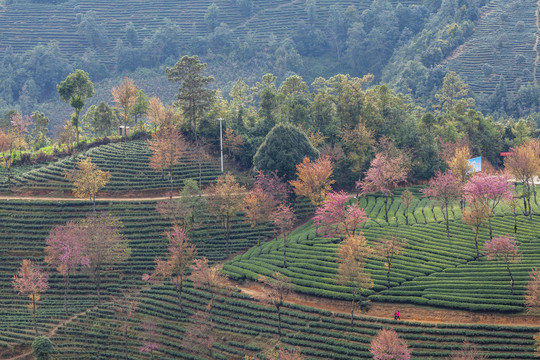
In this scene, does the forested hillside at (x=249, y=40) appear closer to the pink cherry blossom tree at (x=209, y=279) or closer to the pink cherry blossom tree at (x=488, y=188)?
the pink cherry blossom tree at (x=488, y=188)

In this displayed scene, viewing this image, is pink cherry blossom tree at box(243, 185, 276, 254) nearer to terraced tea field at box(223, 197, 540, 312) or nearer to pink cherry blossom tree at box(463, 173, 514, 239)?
terraced tea field at box(223, 197, 540, 312)

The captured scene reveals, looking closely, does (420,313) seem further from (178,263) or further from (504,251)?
(178,263)

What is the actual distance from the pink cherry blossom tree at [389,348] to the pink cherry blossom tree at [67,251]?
104 ft

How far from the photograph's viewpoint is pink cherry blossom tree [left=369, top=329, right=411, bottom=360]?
46562mm

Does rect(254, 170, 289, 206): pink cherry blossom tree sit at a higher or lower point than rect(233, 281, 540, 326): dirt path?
higher

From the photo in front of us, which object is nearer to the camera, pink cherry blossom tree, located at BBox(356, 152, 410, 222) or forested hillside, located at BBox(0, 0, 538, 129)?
pink cherry blossom tree, located at BBox(356, 152, 410, 222)

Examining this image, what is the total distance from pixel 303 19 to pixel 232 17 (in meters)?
20.9

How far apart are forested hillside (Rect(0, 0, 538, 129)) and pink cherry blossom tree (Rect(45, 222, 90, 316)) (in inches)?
3602

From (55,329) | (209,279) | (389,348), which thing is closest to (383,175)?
(209,279)

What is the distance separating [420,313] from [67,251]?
34.7 m

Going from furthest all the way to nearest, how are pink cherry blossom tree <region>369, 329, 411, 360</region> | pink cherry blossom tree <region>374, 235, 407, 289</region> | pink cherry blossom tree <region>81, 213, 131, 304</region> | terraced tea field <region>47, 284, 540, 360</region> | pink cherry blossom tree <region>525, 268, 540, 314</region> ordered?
pink cherry blossom tree <region>81, 213, 131, 304</region> → pink cherry blossom tree <region>374, 235, 407, 289</region> → terraced tea field <region>47, 284, 540, 360</region> → pink cherry blossom tree <region>525, 268, 540, 314</region> → pink cherry blossom tree <region>369, 329, 411, 360</region>

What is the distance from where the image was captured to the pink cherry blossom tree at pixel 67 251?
212 feet

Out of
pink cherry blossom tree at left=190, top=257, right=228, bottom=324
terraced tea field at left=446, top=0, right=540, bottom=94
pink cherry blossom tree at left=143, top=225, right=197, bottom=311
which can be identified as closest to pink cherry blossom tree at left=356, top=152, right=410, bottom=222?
pink cherry blossom tree at left=190, top=257, right=228, bottom=324

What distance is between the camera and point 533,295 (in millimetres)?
50125
